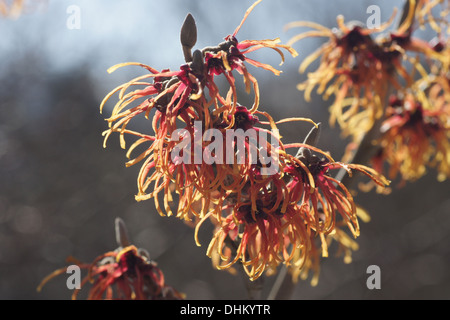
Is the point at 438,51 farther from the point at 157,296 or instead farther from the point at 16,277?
the point at 16,277

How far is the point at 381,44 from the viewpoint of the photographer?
39.0 inches

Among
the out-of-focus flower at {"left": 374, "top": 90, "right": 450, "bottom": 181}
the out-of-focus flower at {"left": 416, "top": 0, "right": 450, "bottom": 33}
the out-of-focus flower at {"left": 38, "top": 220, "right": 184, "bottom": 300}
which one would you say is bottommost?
the out-of-focus flower at {"left": 38, "top": 220, "right": 184, "bottom": 300}

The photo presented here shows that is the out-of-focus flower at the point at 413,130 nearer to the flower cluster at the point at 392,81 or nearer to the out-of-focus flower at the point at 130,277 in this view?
the flower cluster at the point at 392,81

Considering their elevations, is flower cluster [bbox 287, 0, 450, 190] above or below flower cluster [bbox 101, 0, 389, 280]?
above

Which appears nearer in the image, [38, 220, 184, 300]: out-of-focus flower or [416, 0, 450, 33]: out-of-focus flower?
[38, 220, 184, 300]: out-of-focus flower

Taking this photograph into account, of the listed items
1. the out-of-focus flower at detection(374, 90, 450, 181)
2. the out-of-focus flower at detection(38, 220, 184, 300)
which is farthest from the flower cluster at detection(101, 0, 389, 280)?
the out-of-focus flower at detection(374, 90, 450, 181)

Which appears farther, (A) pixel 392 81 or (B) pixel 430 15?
(B) pixel 430 15

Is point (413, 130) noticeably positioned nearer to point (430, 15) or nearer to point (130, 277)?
point (430, 15)

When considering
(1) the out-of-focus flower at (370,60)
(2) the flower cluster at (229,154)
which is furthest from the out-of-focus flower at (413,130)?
(2) the flower cluster at (229,154)

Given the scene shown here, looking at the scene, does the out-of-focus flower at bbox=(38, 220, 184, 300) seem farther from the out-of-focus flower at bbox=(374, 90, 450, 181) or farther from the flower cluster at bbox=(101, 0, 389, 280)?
the out-of-focus flower at bbox=(374, 90, 450, 181)

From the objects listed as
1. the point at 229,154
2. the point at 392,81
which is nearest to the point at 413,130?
the point at 392,81

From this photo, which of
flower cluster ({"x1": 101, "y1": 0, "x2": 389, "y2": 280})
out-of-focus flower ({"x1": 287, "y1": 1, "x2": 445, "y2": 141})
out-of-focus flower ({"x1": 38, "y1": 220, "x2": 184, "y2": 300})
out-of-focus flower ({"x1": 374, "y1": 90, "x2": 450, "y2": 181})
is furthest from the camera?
out-of-focus flower ({"x1": 374, "y1": 90, "x2": 450, "y2": 181})

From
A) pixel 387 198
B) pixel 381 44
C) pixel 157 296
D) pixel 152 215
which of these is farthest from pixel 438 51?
pixel 387 198
